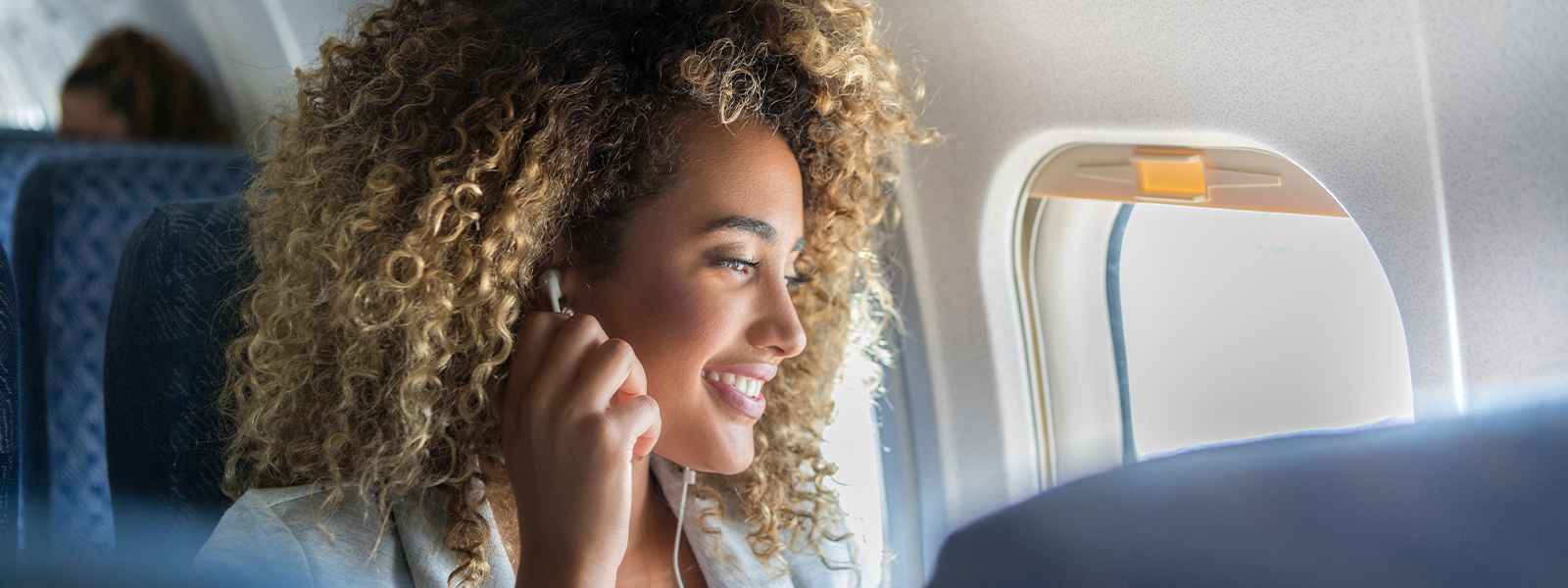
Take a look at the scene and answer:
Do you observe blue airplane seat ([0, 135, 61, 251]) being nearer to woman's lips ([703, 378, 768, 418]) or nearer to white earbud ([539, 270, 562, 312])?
white earbud ([539, 270, 562, 312])

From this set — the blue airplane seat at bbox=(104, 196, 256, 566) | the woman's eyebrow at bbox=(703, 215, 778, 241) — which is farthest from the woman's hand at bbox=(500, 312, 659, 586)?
the blue airplane seat at bbox=(104, 196, 256, 566)

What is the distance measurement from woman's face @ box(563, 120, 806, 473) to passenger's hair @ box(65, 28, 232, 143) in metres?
2.60

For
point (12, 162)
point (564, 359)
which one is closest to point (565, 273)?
point (564, 359)

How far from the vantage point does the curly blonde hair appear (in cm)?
121

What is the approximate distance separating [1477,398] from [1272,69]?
461 mm

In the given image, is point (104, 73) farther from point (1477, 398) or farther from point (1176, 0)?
point (1477, 398)

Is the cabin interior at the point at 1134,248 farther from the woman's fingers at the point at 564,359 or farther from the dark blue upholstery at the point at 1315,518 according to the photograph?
the woman's fingers at the point at 564,359

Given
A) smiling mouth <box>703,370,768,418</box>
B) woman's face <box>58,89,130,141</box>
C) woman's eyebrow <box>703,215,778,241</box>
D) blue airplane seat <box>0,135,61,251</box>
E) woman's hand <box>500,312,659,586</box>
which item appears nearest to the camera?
woman's hand <box>500,312,659,586</box>

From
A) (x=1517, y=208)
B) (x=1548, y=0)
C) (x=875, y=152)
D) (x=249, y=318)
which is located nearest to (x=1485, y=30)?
(x=1548, y=0)

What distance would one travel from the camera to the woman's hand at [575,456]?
3.67ft

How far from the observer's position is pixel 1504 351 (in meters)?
1.03

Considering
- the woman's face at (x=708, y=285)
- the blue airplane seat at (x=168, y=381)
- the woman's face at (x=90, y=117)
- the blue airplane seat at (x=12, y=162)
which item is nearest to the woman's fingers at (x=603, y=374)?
the woman's face at (x=708, y=285)

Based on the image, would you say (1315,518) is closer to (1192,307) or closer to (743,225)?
(1192,307)

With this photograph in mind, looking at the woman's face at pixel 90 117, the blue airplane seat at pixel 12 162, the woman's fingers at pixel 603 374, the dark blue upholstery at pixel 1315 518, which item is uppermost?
the woman's face at pixel 90 117
